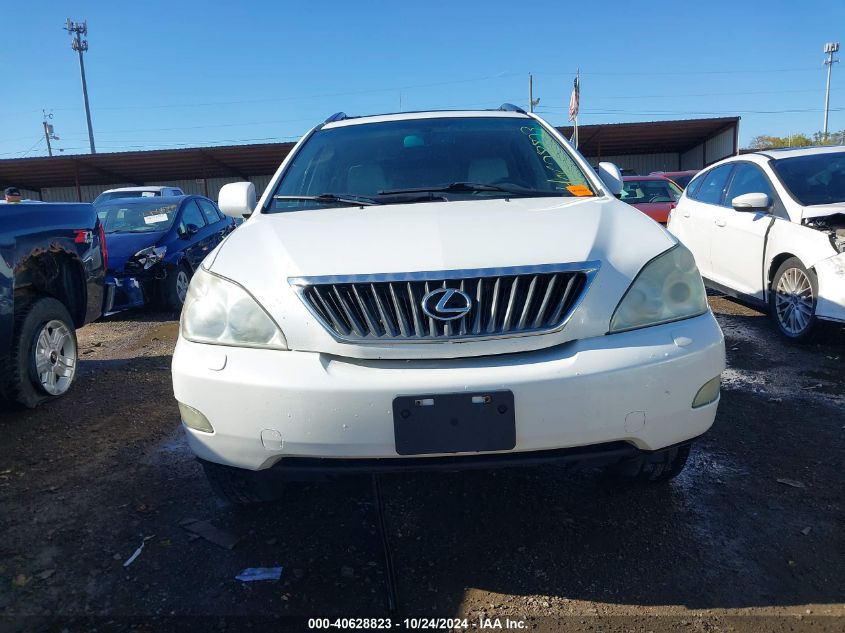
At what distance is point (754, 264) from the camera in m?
5.34

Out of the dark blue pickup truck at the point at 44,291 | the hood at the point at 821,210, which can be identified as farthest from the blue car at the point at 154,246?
the hood at the point at 821,210

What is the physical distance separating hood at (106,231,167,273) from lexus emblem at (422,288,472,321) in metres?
6.32

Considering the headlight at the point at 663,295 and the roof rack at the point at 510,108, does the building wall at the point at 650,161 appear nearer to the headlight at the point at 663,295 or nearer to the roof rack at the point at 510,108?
the roof rack at the point at 510,108

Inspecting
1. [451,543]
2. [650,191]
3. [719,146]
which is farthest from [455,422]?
[719,146]

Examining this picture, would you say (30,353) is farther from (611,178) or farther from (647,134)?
(647,134)

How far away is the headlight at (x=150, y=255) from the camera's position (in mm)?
7285

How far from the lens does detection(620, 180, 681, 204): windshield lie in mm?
11086

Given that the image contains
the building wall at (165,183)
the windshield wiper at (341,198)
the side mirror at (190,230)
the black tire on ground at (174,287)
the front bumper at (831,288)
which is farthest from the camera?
the building wall at (165,183)

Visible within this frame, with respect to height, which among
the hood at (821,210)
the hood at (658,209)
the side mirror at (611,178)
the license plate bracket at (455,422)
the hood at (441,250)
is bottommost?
the hood at (658,209)

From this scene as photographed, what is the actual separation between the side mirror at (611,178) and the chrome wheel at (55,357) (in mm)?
3446

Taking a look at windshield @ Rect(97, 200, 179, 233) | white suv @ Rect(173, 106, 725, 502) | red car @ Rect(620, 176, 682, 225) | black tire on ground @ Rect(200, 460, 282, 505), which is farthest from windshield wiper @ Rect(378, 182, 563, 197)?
red car @ Rect(620, 176, 682, 225)

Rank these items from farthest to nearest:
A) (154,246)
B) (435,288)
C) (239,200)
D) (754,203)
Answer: (154,246) → (754,203) → (239,200) → (435,288)

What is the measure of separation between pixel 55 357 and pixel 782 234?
533 centimetres

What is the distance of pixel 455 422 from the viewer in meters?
1.86
